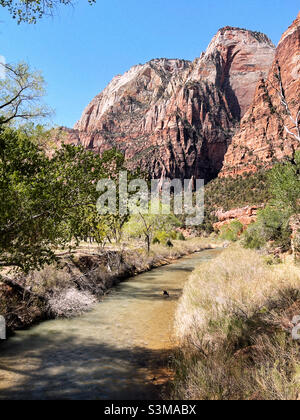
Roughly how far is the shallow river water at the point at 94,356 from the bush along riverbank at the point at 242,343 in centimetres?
106

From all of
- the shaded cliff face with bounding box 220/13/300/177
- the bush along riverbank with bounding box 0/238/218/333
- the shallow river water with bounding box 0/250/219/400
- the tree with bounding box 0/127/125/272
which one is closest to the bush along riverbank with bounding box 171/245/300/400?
the shallow river water with bounding box 0/250/219/400

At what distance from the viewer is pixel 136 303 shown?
1527cm

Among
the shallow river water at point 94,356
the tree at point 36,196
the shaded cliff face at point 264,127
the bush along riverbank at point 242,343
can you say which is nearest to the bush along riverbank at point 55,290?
the shallow river water at point 94,356

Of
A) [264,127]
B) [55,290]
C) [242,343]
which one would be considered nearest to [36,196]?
[242,343]

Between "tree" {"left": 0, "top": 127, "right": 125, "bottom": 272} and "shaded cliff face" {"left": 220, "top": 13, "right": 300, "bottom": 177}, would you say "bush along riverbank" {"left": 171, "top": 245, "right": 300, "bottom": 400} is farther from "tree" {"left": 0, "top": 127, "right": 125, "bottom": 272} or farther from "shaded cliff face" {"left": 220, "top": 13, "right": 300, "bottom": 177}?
Result: "shaded cliff face" {"left": 220, "top": 13, "right": 300, "bottom": 177}

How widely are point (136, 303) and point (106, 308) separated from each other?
6.13 feet

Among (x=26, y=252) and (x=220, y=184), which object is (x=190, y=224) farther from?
(x=26, y=252)

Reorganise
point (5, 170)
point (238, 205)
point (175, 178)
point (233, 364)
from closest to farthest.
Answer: point (233, 364) < point (5, 170) < point (238, 205) < point (175, 178)

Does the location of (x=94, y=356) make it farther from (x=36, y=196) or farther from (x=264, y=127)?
(x=264, y=127)

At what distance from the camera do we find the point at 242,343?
6938mm

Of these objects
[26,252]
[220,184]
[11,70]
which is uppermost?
[220,184]

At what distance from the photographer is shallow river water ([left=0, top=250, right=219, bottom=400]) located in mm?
6605

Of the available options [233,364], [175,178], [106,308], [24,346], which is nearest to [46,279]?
[106,308]

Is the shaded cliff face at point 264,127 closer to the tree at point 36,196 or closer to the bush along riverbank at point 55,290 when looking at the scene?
the bush along riverbank at point 55,290
